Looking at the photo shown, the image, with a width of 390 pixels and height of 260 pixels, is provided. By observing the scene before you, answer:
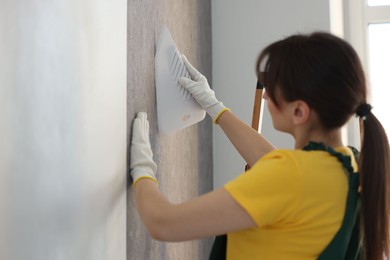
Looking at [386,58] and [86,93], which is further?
[386,58]

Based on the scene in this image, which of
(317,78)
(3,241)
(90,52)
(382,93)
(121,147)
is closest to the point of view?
(3,241)

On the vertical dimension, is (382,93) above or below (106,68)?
below

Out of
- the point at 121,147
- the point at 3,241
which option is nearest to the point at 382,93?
the point at 121,147

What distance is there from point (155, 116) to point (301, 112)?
1.80ft

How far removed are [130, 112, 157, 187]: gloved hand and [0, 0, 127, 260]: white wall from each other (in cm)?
3

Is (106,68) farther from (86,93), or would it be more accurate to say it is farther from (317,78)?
(317,78)

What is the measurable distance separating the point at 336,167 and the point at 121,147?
0.47 m

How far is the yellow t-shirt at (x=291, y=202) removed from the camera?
967mm

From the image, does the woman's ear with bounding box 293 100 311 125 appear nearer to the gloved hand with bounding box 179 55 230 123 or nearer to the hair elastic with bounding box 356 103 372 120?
the hair elastic with bounding box 356 103 372 120

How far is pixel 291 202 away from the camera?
0.98m

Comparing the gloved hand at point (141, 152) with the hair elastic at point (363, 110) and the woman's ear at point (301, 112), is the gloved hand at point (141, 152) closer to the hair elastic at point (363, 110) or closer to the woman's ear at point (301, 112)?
the woman's ear at point (301, 112)

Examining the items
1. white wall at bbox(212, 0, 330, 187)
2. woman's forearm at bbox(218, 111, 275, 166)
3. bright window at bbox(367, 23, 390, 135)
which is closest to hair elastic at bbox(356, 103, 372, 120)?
woman's forearm at bbox(218, 111, 275, 166)

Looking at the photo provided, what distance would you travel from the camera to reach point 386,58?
2766 millimetres

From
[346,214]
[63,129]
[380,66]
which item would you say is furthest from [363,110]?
[380,66]
